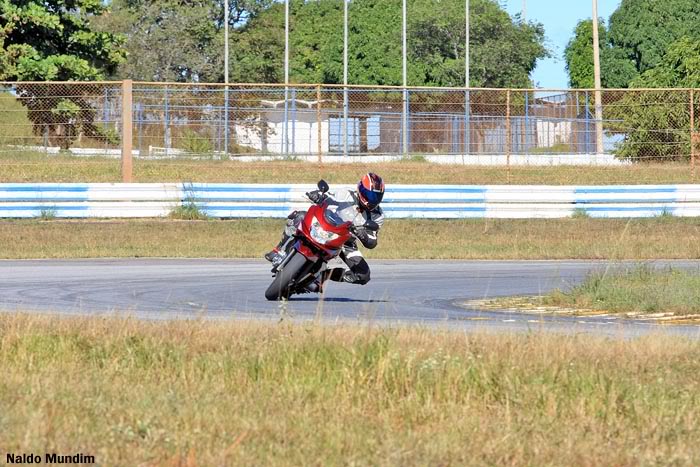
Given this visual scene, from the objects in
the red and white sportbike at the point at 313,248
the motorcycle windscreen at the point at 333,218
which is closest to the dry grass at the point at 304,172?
the red and white sportbike at the point at 313,248

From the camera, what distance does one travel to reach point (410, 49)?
249ft

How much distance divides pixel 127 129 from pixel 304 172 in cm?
577

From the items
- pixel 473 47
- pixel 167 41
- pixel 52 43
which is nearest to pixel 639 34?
pixel 473 47

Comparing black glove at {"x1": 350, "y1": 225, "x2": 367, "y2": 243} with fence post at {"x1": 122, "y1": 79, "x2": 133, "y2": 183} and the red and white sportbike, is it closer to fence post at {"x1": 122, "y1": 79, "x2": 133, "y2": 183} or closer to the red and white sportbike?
the red and white sportbike

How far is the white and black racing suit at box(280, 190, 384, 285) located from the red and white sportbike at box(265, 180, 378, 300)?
53 millimetres

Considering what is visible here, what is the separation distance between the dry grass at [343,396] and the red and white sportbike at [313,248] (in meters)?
3.02

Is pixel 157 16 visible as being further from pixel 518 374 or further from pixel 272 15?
pixel 518 374

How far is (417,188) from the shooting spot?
2488 cm

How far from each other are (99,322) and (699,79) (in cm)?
3920

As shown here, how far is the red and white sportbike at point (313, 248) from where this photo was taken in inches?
504

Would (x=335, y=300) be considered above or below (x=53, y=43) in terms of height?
below

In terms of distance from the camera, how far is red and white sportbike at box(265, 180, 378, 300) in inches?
504

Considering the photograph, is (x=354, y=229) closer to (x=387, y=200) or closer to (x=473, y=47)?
(x=387, y=200)

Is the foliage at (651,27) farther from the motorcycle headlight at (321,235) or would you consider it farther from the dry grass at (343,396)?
the dry grass at (343,396)
